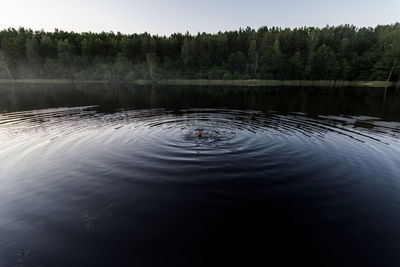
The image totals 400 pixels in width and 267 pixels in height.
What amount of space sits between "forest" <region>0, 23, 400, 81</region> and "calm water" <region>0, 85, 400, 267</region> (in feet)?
444

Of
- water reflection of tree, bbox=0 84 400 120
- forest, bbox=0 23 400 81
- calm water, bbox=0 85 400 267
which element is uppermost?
forest, bbox=0 23 400 81

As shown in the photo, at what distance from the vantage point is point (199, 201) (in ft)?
31.5

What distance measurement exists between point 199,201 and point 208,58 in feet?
548

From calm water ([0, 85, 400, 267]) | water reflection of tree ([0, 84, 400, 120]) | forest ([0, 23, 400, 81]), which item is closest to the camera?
calm water ([0, 85, 400, 267])

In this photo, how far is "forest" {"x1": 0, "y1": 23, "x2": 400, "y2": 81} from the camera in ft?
474

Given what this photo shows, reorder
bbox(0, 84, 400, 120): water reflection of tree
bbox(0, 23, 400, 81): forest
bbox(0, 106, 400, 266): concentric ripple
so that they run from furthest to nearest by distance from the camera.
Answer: bbox(0, 23, 400, 81): forest
bbox(0, 84, 400, 120): water reflection of tree
bbox(0, 106, 400, 266): concentric ripple

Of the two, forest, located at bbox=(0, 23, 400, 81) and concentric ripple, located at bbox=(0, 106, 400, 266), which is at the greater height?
forest, located at bbox=(0, 23, 400, 81)

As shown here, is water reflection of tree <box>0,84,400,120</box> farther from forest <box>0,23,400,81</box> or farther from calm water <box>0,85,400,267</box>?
forest <box>0,23,400,81</box>

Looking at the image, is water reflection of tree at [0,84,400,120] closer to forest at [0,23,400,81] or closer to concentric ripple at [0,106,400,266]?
concentric ripple at [0,106,400,266]

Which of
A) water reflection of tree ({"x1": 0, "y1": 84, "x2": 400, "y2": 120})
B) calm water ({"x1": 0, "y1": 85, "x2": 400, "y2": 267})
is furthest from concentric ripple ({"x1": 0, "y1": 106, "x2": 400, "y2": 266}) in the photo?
water reflection of tree ({"x1": 0, "y1": 84, "x2": 400, "y2": 120})

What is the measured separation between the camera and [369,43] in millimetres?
170625

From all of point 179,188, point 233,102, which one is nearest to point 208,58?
point 233,102

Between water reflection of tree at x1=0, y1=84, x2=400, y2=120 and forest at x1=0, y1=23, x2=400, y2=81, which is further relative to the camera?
forest at x1=0, y1=23, x2=400, y2=81

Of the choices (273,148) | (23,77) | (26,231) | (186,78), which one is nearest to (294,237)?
(273,148)
